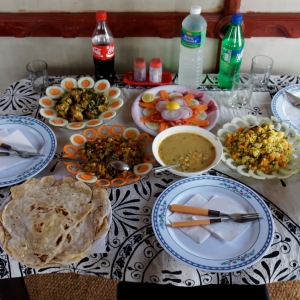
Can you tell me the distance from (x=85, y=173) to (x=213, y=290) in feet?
2.01

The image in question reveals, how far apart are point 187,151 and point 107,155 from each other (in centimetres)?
30

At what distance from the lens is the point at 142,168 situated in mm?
1294

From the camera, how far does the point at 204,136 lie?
1.41 m

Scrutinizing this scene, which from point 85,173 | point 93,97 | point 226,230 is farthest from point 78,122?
point 226,230

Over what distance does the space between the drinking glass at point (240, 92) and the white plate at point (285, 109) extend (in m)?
0.11

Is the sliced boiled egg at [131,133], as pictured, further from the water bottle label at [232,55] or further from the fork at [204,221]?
the water bottle label at [232,55]

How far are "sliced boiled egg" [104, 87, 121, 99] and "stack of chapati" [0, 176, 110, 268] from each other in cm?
55

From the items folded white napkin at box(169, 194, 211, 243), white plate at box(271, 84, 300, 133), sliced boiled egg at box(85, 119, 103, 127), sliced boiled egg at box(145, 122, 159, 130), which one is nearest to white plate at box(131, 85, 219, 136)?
sliced boiled egg at box(145, 122, 159, 130)

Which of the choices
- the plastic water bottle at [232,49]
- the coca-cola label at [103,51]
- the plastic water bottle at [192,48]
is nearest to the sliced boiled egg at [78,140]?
the coca-cola label at [103,51]

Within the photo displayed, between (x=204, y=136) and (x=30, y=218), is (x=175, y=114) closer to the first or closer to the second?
(x=204, y=136)

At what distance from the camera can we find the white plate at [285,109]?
1.54m

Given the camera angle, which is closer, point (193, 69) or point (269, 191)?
point (269, 191)

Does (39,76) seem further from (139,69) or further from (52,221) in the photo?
(52,221)

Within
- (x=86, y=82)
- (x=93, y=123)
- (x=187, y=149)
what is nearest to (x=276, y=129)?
(x=187, y=149)
